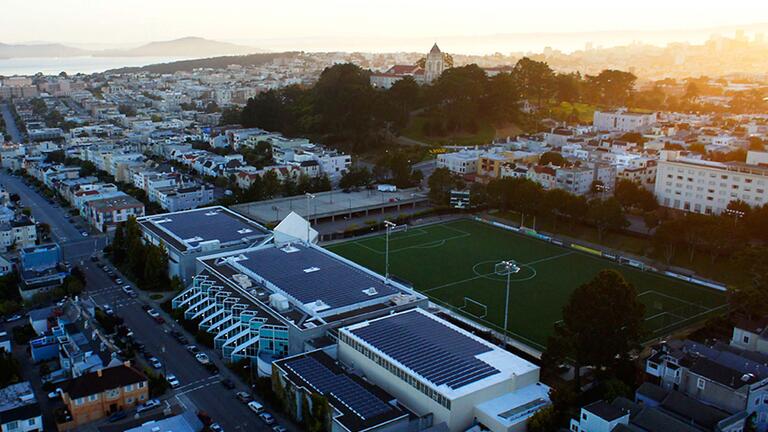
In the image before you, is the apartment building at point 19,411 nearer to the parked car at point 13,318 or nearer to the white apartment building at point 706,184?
the parked car at point 13,318

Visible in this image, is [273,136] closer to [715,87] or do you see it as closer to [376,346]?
[376,346]

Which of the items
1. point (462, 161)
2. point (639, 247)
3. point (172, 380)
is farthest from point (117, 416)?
point (462, 161)

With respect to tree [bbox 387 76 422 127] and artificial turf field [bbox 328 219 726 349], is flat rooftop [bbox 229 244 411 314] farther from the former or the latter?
tree [bbox 387 76 422 127]

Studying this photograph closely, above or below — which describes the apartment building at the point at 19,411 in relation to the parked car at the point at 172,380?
above

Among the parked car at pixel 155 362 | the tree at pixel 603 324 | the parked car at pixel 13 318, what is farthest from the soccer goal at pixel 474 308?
the parked car at pixel 13 318

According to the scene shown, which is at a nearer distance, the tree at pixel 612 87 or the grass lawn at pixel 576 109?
the grass lawn at pixel 576 109
